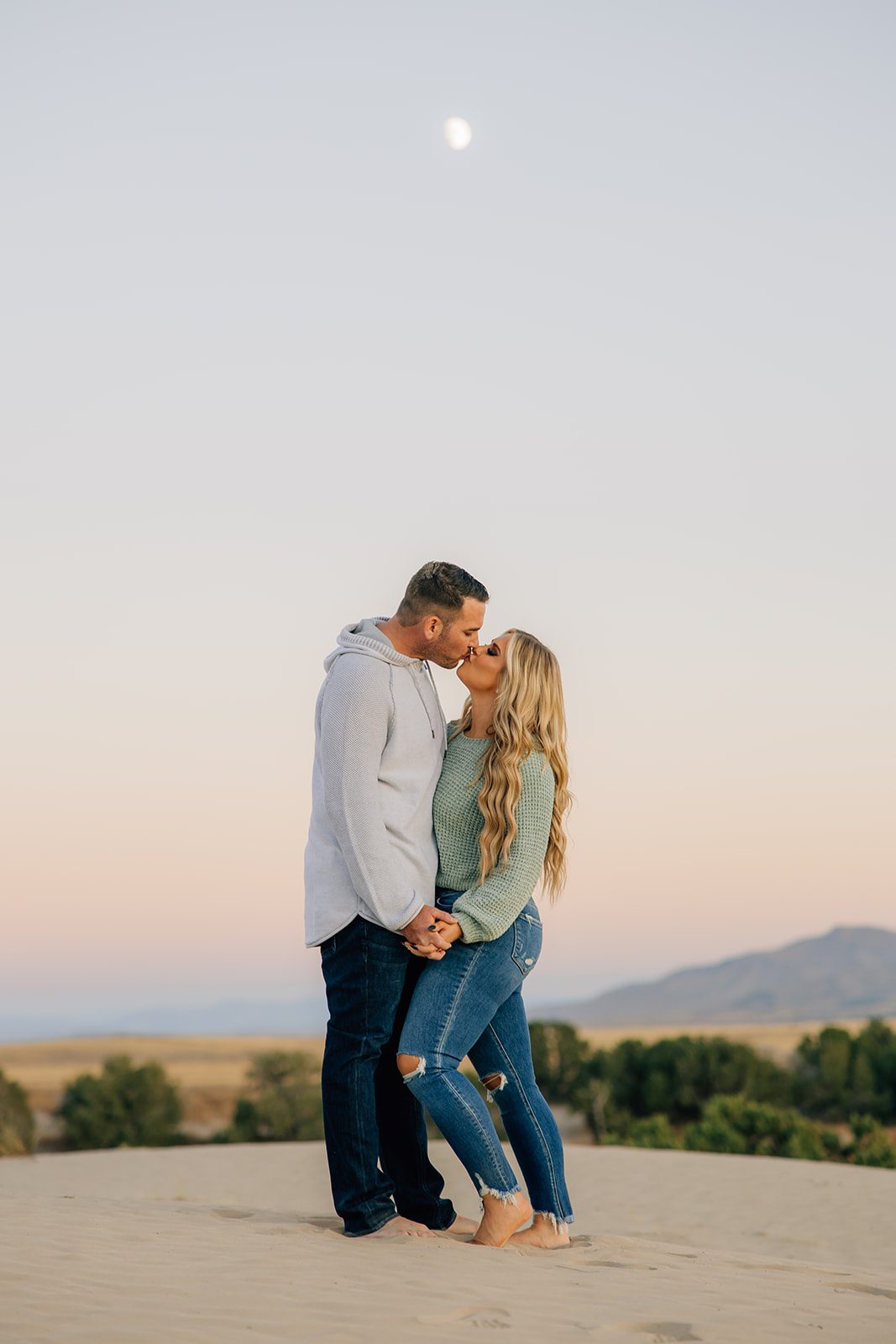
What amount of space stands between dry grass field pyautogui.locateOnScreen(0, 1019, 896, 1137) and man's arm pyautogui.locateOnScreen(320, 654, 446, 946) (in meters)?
17.7

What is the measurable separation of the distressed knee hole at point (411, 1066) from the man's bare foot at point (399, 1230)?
647 mm

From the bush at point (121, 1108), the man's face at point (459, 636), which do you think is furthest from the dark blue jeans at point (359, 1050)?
the bush at point (121, 1108)

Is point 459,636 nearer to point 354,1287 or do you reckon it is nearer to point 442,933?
point 442,933

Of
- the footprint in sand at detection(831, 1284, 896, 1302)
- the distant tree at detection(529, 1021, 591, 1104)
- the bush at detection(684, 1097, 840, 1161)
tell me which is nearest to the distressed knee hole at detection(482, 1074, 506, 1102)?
the footprint in sand at detection(831, 1284, 896, 1302)

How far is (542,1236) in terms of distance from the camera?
17.2 ft

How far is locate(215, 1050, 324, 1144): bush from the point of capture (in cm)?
2020

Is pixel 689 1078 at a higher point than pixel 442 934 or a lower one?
lower

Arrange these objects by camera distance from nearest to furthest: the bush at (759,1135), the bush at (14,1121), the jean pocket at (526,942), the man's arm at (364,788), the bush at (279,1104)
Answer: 1. the man's arm at (364,788)
2. the jean pocket at (526,942)
3. the bush at (759,1135)
4. the bush at (14,1121)
5. the bush at (279,1104)

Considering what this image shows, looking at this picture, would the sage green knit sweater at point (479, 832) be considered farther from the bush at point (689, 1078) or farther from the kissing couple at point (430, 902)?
the bush at point (689, 1078)

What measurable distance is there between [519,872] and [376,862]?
580 mm

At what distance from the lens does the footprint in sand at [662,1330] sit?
3.97 metres

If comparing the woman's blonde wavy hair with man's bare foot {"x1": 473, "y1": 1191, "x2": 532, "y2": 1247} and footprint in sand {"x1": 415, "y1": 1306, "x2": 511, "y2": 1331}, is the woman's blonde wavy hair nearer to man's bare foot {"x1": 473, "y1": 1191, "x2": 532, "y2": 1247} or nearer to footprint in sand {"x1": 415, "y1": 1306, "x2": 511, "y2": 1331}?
man's bare foot {"x1": 473, "y1": 1191, "x2": 532, "y2": 1247}

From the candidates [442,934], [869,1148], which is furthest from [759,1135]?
[442,934]

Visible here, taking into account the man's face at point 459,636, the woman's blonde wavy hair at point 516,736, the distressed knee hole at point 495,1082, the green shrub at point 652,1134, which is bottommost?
the green shrub at point 652,1134
